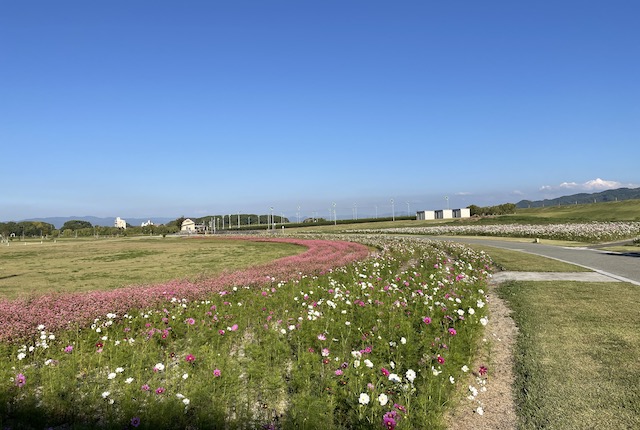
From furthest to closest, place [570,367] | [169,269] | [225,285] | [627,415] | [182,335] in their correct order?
[169,269] < [225,285] < [182,335] < [570,367] < [627,415]

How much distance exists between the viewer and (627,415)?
14.4ft

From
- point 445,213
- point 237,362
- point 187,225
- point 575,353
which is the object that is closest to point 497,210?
point 445,213

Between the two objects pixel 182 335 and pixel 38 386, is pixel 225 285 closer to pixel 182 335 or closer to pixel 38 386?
pixel 182 335

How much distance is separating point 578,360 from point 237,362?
540 centimetres

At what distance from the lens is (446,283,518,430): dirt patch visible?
4.51 meters

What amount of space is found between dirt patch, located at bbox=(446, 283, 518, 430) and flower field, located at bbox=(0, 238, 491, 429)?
206mm

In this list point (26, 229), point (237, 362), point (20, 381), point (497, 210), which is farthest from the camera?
point (26, 229)

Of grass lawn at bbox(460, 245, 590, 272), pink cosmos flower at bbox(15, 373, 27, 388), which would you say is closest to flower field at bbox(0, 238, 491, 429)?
pink cosmos flower at bbox(15, 373, 27, 388)

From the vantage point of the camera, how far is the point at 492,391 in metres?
5.28

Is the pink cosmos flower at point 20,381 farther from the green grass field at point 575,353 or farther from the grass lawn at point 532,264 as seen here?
the grass lawn at point 532,264

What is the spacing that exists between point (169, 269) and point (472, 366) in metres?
16.4

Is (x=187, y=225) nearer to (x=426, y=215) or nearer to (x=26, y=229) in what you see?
(x=26, y=229)

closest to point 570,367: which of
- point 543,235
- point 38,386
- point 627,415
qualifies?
point 627,415

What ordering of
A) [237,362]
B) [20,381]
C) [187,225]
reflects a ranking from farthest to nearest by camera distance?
[187,225] → [237,362] → [20,381]
